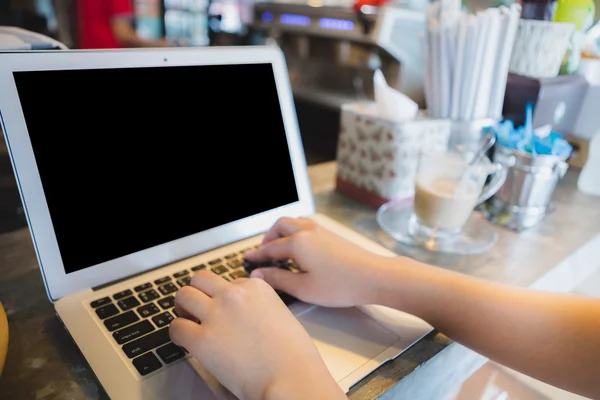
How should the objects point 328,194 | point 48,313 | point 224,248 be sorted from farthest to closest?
point 328,194, point 224,248, point 48,313

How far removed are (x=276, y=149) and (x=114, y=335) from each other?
37 cm

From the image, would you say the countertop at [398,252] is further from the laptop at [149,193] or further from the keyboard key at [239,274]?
the keyboard key at [239,274]

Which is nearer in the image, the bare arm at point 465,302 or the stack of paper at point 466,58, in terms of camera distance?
the bare arm at point 465,302

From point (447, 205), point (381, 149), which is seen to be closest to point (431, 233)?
point (447, 205)

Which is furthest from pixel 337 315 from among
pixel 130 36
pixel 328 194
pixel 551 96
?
pixel 130 36

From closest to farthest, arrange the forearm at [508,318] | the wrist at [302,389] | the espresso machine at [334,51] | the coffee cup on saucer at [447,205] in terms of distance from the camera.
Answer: the wrist at [302,389]
the forearm at [508,318]
the coffee cup on saucer at [447,205]
the espresso machine at [334,51]

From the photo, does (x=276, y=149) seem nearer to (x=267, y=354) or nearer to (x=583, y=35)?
(x=267, y=354)

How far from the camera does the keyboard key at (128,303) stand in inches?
20.0

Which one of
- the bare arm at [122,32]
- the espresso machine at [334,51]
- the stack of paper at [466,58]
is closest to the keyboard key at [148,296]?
the stack of paper at [466,58]

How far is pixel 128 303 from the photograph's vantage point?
51cm

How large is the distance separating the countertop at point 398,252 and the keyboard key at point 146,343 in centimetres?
4

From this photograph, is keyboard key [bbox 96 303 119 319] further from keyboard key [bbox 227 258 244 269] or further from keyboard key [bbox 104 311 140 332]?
keyboard key [bbox 227 258 244 269]

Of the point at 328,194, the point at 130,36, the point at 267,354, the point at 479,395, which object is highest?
the point at 130,36

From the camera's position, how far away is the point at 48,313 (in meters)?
0.54
